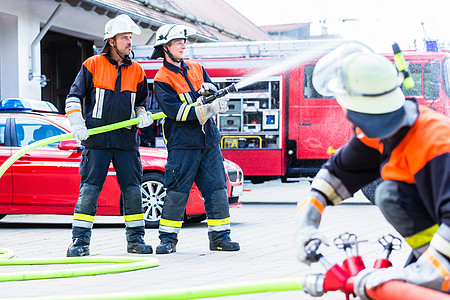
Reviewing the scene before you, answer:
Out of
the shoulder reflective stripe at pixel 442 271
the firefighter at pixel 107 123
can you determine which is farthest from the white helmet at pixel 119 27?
the shoulder reflective stripe at pixel 442 271

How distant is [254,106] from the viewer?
1502cm

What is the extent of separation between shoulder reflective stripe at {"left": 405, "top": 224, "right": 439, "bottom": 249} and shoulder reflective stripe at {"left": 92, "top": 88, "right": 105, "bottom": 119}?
4205 millimetres

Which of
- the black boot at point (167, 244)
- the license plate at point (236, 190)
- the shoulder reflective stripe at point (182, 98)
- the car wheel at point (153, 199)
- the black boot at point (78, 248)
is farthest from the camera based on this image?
the license plate at point (236, 190)

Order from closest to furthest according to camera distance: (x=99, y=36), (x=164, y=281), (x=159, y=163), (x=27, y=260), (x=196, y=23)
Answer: (x=164, y=281) → (x=27, y=260) → (x=159, y=163) → (x=99, y=36) → (x=196, y=23)

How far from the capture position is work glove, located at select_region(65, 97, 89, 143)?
6.61m

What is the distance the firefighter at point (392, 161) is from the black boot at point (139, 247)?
12.4 ft

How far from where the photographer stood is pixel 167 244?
684 cm

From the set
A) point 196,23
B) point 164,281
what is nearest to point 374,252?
point 164,281

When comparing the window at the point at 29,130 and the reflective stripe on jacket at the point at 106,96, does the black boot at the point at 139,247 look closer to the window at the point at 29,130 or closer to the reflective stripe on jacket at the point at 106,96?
the reflective stripe on jacket at the point at 106,96

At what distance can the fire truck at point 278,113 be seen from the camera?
1468cm

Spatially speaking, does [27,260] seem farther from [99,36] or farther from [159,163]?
[99,36]

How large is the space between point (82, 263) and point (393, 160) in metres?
3.88

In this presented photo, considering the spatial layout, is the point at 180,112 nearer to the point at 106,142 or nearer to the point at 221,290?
the point at 106,142

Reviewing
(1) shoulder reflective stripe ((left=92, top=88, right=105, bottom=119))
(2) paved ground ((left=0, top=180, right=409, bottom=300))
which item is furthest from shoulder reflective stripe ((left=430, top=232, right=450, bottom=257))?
(1) shoulder reflective stripe ((left=92, top=88, right=105, bottom=119))
